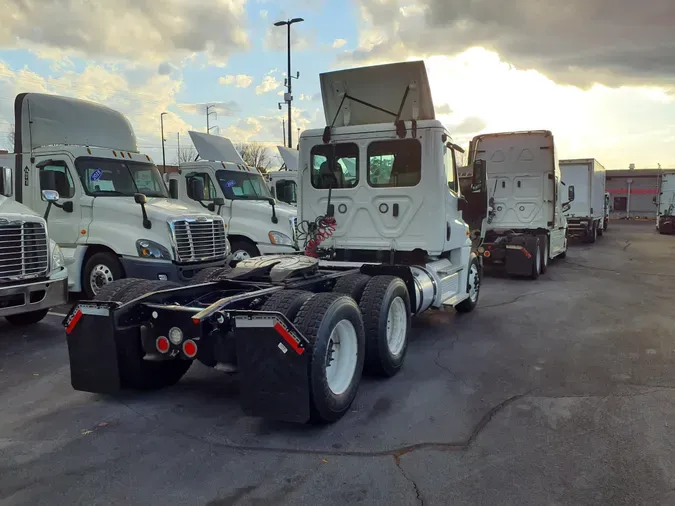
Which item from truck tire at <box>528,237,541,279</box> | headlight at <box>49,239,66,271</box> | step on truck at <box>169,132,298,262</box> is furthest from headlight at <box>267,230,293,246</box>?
truck tire at <box>528,237,541,279</box>

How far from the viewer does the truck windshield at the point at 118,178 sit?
9.02 m

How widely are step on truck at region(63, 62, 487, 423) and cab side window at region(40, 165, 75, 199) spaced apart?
4101 millimetres

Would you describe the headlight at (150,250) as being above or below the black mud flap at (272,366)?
above

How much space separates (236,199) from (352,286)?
272 inches

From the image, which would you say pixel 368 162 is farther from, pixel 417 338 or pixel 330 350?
pixel 330 350

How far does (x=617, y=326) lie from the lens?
7789 millimetres

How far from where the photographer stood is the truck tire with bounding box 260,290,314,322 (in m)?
4.20

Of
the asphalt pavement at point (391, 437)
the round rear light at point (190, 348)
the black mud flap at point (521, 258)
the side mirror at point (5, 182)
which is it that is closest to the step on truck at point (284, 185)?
the black mud flap at point (521, 258)

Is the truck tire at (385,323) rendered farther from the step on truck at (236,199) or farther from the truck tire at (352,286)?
the step on truck at (236,199)

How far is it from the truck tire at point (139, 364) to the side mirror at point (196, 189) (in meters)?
6.86

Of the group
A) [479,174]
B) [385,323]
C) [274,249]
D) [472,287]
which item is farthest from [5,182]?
[472,287]

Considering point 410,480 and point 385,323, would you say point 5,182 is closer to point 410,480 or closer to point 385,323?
point 385,323

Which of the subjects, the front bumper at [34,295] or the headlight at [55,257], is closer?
the front bumper at [34,295]

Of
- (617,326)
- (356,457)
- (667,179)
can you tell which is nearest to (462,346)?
(617,326)
